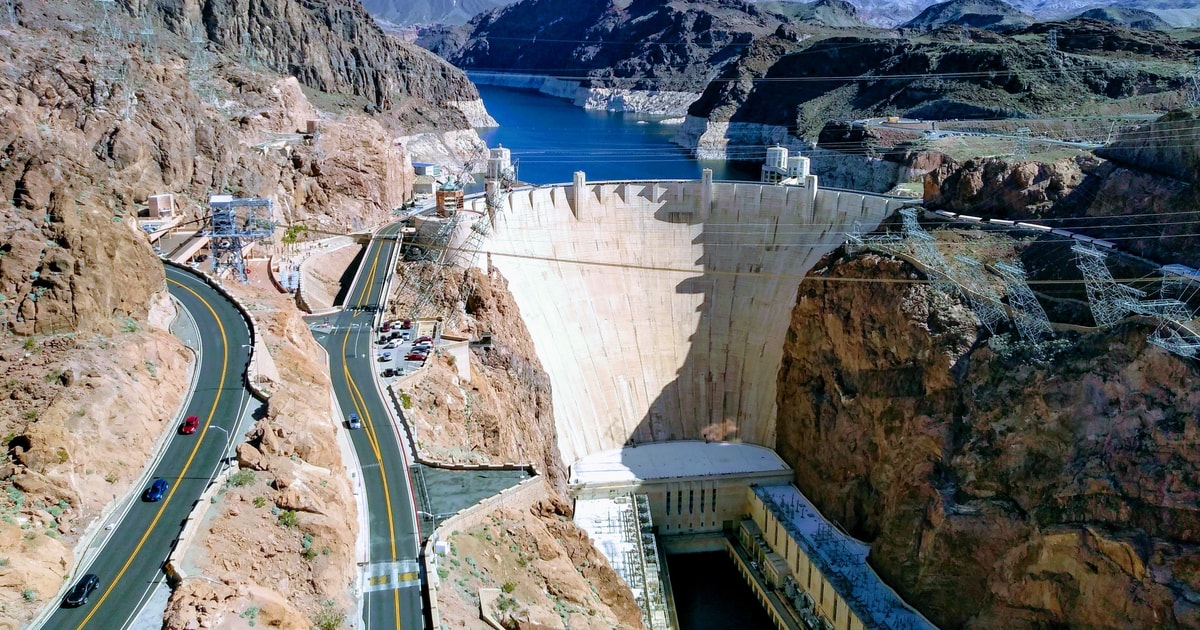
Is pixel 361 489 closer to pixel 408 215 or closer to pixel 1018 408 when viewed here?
pixel 1018 408

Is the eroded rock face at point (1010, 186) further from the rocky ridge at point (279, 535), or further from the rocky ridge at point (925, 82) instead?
the rocky ridge at point (925, 82)

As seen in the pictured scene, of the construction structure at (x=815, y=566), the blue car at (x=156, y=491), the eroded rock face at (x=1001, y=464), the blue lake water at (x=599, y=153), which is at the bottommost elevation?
the construction structure at (x=815, y=566)

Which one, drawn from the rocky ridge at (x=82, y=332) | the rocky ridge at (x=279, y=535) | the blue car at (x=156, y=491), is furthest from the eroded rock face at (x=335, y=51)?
the blue car at (x=156, y=491)

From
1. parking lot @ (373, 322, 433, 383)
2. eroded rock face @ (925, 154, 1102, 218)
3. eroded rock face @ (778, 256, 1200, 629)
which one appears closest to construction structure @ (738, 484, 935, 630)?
eroded rock face @ (778, 256, 1200, 629)

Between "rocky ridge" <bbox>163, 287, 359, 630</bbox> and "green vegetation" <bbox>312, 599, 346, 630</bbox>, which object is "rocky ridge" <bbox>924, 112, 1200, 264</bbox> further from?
"green vegetation" <bbox>312, 599, 346, 630</bbox>

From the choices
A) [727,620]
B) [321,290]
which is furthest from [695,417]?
[321,290]

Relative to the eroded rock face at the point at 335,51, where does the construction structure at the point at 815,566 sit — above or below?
below
